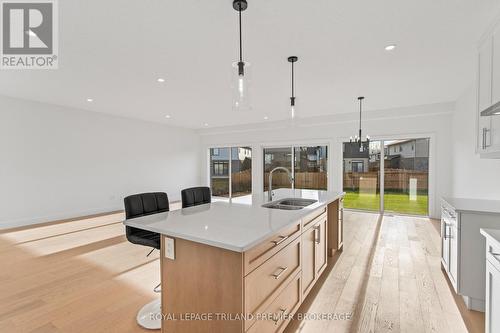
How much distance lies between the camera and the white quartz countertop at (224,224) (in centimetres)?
134

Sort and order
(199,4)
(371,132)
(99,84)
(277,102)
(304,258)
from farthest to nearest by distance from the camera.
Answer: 1. (371,132)
2. (277,102)
3. (99,84)
4. (304,258)
5. (199,4)

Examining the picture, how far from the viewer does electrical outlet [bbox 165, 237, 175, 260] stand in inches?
60.9

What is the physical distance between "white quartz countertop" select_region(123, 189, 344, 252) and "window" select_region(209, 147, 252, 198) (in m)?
5.72

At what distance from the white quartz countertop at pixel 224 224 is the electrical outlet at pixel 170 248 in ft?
0.25

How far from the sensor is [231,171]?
8.41 meters

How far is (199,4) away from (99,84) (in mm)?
2826

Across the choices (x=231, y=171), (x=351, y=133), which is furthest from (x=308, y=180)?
(x=231, y=171)

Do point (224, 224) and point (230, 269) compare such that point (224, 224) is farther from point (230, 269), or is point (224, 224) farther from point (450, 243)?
point (450, 243)

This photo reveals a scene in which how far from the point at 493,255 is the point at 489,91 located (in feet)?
4.97

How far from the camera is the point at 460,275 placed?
Result: 2188 mm

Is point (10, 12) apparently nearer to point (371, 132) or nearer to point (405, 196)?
point (371, 132)

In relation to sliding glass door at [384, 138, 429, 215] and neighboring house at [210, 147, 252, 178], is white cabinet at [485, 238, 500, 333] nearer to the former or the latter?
sliding glass door at [384, 138, 429, 215]

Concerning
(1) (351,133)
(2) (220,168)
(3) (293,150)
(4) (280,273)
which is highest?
(1) (351,133)

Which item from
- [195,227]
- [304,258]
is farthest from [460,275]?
[195,227]
